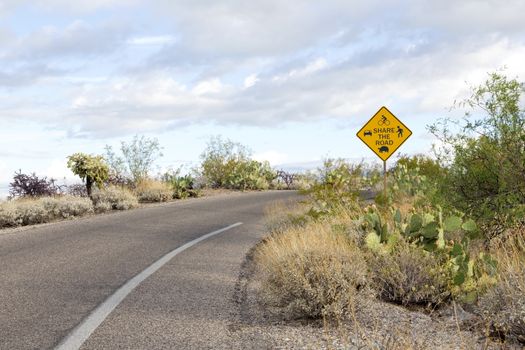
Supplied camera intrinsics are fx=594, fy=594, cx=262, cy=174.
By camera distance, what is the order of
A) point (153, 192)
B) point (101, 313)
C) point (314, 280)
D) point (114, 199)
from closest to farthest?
point (314, 280)
point (101, 313)
point (114, 199)
point (153, 192)

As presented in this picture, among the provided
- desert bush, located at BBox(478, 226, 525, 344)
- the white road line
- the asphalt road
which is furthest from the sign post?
desert bush, located at BBox(478, 226, 525, 344)

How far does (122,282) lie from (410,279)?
3725mm

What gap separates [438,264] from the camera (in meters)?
7.46

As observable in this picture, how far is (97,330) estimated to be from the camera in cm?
577

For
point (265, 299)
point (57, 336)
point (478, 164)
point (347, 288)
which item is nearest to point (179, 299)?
point (265, 299)

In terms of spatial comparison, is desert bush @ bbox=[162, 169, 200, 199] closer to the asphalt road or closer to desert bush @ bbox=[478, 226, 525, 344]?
the asphalt road

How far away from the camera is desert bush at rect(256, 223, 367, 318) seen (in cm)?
598

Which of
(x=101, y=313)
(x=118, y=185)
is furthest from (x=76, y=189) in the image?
(x=101, y=313)

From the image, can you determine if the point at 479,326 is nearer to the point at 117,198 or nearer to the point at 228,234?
the point at 228,234

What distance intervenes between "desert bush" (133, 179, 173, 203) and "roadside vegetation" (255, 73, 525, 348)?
11.2 meters

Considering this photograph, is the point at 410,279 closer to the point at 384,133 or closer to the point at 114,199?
the point at 384,133

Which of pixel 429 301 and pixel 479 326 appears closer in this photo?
pixel 479 326

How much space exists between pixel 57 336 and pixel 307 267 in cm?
261

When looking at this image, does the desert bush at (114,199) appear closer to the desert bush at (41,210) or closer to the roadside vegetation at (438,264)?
the desert bush at (41,210)
